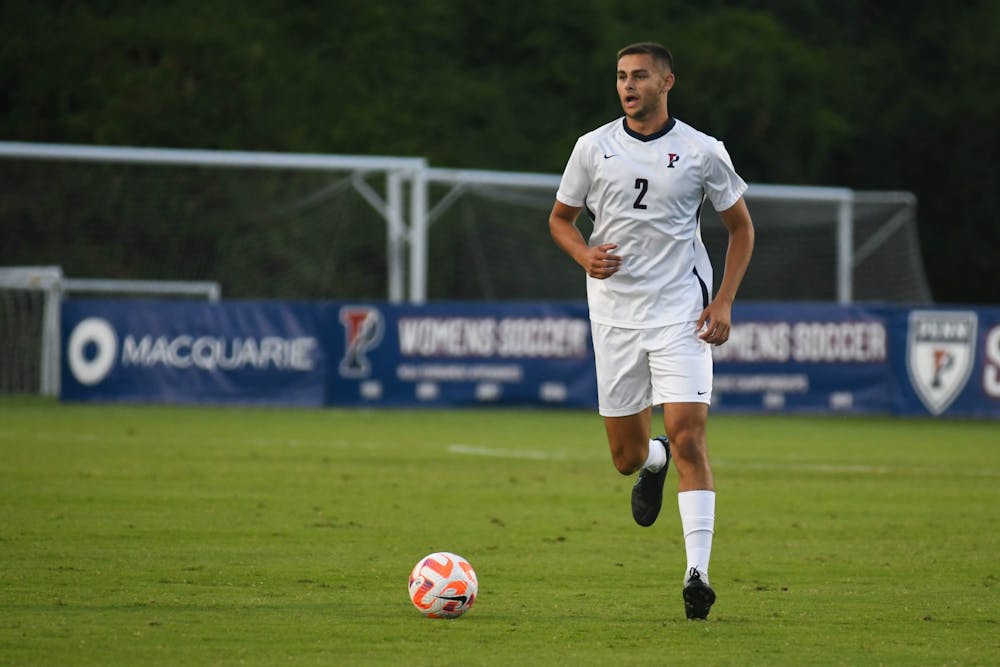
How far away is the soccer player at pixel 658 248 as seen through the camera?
7.81m

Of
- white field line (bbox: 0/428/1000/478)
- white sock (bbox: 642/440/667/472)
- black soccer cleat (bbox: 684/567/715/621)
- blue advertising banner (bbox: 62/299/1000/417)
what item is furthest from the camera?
blue advertising banner (bbox: 62/299/1000/417)

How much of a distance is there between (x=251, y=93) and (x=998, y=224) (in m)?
21.7

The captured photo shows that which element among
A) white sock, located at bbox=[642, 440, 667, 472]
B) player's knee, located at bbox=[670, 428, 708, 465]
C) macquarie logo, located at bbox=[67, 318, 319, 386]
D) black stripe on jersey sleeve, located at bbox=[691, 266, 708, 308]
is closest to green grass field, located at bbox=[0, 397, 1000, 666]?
white sock, located at bbox=[642, 440, 667, 472]

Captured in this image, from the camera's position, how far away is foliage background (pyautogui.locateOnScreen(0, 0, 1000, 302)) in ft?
155

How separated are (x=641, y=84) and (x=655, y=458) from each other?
78.8 inches

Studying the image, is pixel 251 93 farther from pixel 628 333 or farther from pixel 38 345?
pixel 628 333

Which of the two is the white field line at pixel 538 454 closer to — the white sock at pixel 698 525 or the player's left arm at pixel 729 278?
the player's left arm at pixel 729 278

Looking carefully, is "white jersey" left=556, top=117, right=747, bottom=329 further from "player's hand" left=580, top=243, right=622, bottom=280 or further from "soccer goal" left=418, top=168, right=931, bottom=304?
"soccer goal" left=418, top=168, right=931, bottom=304

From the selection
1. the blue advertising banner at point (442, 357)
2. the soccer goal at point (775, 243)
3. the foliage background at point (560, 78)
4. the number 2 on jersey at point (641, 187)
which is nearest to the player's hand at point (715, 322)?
the number 2 on jersey at point (641, 187)

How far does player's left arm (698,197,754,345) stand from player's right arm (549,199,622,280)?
0.47 metres

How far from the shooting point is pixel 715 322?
306 inches

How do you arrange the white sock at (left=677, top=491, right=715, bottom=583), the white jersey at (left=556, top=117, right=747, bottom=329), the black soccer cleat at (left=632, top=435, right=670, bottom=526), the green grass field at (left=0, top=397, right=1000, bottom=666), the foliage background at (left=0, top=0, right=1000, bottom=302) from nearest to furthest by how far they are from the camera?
the green grass field at (left=0, top=397, right=1000, bottom=666), the white sock at (left=677, top=491, right=715, bottom=583), the white jersey at (left=556, top=117, right=747, bottom=329), the black soccer cleat at (left=632, top=435, right=670, bottom=526), the foliage background at (left=0, top=0, right=1000, bottom=302)

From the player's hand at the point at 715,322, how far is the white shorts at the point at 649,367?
67 mm

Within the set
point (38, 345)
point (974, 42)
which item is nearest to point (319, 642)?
point (38, 345)
